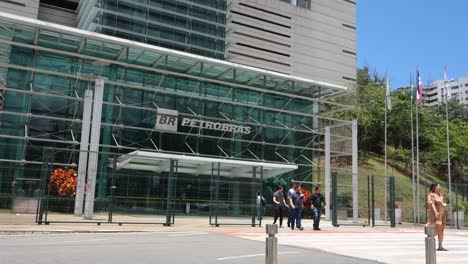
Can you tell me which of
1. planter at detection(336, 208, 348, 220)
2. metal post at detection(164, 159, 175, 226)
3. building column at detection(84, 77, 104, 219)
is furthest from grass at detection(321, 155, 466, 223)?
building column at detection(84, 77, 104, 219)

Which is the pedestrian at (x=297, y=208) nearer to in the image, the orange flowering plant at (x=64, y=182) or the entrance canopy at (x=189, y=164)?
the entrance canopy at (x=189, y=164)

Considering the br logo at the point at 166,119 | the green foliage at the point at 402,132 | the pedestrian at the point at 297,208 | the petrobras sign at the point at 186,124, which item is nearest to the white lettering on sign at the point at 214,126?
the petrobras sign at the point at 186,124

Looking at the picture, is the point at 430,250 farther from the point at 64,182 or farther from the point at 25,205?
the point at 64,182

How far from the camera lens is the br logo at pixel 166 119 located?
29094 mm

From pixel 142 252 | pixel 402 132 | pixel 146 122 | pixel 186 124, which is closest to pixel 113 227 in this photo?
pixel 142 252

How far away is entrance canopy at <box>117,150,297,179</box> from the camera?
24047 millimetres

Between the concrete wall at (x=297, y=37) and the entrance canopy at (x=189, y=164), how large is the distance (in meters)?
46.6

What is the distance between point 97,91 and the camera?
24406 mm

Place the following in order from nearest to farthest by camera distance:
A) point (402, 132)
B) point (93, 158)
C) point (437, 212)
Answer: point (437, 212) → point (93, 158) → point (402, 132)

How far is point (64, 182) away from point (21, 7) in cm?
4706

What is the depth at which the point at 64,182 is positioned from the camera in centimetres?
2275

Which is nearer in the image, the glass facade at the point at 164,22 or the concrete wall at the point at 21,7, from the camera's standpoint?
the concrete wall at the point at 21,7

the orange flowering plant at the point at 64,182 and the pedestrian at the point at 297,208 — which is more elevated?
the orange flowering plant at the point at 64,182

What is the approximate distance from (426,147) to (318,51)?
28.6 metres
